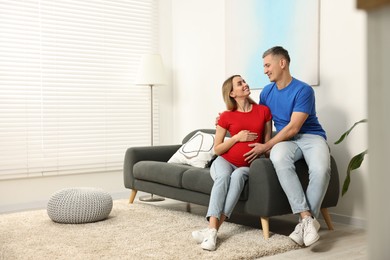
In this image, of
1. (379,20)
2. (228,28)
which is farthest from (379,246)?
(228,28)

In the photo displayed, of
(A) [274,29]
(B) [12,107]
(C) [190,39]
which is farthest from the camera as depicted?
(C) [190,39]

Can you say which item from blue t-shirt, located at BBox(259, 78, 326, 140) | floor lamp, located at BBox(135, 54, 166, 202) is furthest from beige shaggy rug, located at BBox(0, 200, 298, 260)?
floor lamp, located at BBox(135, 54, 166, 202)

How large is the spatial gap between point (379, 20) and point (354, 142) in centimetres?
319

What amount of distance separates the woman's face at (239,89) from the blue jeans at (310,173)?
439 mm

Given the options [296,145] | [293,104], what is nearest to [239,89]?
[293,104]

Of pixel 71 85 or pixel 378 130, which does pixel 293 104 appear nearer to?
pixel 71 85

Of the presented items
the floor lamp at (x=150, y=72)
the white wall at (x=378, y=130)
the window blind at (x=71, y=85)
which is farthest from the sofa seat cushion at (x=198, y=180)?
Answer: the white wall at (x=378, y=130)

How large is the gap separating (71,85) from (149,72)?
0.80 metres

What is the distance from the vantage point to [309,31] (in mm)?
3848

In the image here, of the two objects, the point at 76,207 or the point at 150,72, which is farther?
the point at 150,72

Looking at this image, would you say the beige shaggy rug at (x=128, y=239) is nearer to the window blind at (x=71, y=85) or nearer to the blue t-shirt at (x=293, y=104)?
the blue t-shirt at (x=293, y=104)

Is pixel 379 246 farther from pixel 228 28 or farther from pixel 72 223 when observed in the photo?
pixel 228 28

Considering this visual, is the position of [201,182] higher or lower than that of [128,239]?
higher

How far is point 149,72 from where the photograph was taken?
5.04m
